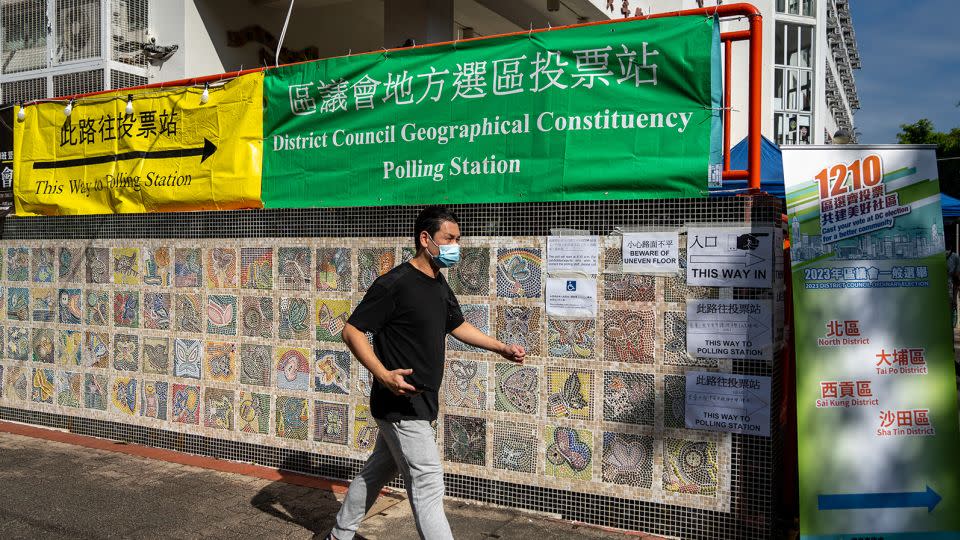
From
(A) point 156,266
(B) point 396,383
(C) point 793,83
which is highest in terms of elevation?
(C) point 793,83

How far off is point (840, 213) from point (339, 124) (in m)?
3.51

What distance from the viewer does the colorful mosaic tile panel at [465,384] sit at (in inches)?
207

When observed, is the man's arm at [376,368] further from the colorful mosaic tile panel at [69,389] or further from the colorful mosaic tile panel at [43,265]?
the colorful mosaic tile panel at [43,265]

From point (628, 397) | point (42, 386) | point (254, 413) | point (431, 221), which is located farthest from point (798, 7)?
point (431, 221)

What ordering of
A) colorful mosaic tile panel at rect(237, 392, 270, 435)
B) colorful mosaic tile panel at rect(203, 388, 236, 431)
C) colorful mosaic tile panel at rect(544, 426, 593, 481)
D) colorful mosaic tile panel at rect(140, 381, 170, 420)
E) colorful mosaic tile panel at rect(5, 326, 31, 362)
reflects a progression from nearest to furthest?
colorful mosaic tile panel at rect(544, 426, 593, 481)
colorful mosaic tile panel at rect(237, 392, 270, 435)
colorful mosaic tile panel at rect(203, 388, 236, 431)
colorful mosaic tile panel at rect(140, 381, 170, 420)
colorful mosaic tile panel at rect(5, 326, 31, 362)

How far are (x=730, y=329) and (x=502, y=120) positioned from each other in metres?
1.99

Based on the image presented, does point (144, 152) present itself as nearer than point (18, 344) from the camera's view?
Yes

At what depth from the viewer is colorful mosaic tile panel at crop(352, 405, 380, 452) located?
5.59m

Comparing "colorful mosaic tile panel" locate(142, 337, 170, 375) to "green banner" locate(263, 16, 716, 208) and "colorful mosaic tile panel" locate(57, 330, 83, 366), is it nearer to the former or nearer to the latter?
"colorful mosaic tile panel" locate(57, 330, 83, 366)

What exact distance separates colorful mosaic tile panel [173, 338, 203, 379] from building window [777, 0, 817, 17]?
98.8ft

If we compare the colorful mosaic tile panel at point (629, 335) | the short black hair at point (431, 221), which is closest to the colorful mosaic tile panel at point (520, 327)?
the colorful mosaic tile panel at point (629, 335)

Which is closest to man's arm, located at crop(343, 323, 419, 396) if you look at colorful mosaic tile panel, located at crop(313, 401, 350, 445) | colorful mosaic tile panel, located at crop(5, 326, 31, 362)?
colorful mosaic tile panel, located at crop(313, 401, 350, 445)

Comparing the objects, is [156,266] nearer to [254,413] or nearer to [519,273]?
[254,413]

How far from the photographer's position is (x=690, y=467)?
461 centimetres
